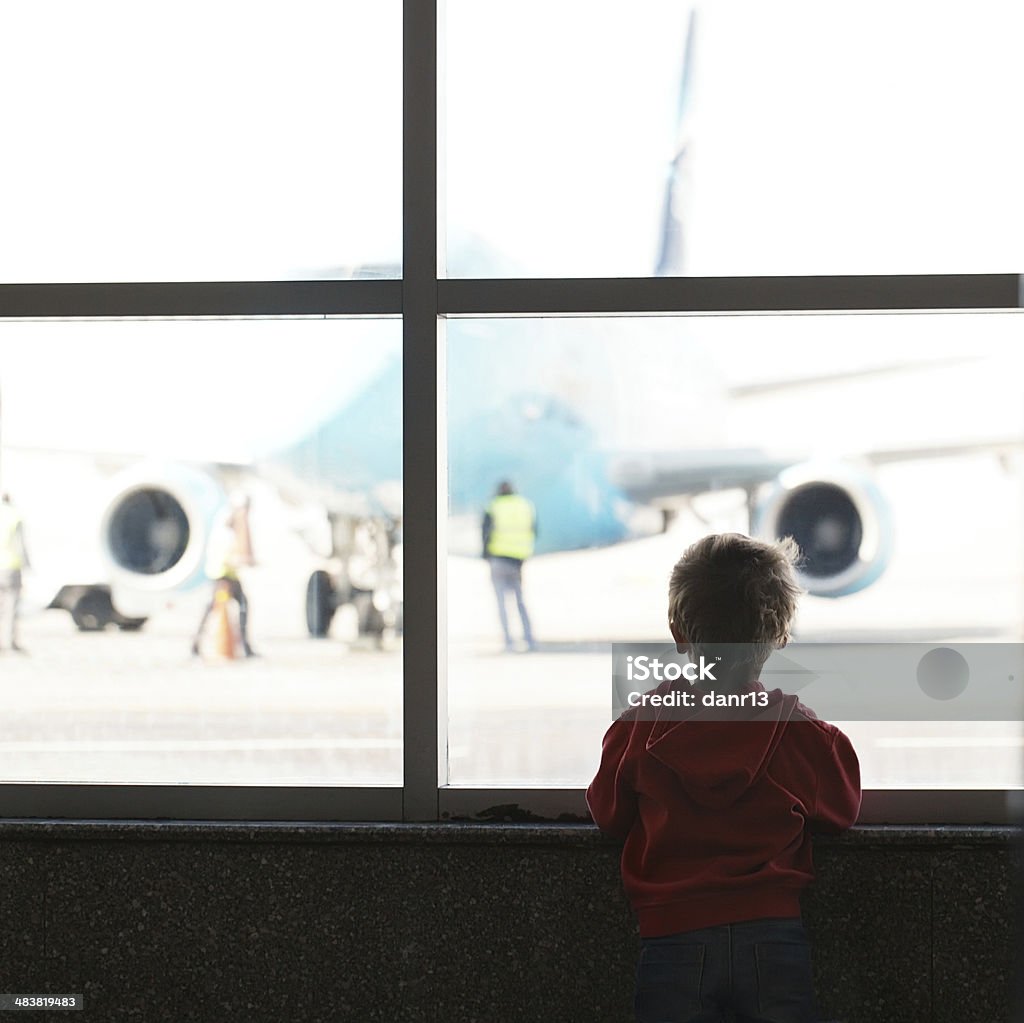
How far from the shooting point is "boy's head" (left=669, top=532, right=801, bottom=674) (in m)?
2.20

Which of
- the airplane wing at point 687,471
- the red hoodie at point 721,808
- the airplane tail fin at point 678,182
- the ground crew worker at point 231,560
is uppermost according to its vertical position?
the airplane tail fin at point 678,182

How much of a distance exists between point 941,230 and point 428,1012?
206 centimetres

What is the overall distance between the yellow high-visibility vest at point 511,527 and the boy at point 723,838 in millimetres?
510

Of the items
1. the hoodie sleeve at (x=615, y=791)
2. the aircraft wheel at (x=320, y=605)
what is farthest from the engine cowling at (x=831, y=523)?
the aircraft wheel at (x=320, y=605)

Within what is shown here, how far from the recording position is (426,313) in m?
2.43

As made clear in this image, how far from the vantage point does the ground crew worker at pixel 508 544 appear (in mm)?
2453

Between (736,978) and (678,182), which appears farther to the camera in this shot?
(678,182)

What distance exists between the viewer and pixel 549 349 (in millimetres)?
2459

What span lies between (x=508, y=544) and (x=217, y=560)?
68 cm

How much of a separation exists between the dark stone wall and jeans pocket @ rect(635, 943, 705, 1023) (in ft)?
1.11

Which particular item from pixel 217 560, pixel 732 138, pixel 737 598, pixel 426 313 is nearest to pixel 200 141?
pixel 426 313

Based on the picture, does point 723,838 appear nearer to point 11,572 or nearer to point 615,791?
point 615,791

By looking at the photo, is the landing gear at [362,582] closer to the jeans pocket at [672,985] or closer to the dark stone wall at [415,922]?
the dark stone wall at [415,922]

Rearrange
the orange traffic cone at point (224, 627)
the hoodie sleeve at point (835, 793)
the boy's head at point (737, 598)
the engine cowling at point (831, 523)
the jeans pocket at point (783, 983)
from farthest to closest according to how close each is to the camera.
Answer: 1. the orange traffic cone at point (224, 627)
2. the engine cowling at point (831, 523)
3. the boy's head at point (737, 598)
4. the hoodie sleeve at point (835, 793)
5. the jeans pocket at point (783, 983)
